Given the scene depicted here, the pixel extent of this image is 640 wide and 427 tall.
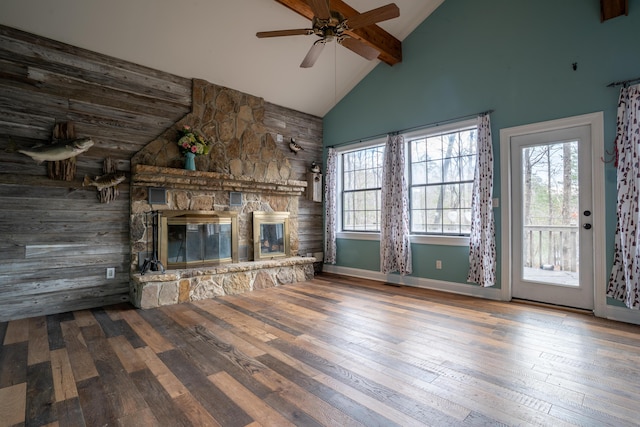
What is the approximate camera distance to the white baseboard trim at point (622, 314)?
310cm

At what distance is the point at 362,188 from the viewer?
5.76 m

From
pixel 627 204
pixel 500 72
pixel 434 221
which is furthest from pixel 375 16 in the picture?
pixel 627 204

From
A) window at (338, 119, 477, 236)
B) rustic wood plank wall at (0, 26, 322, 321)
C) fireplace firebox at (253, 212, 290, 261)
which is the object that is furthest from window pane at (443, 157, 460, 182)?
rustic wood plank wall at (0, 26, 322, 321)

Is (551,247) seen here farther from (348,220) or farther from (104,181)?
(104,181)

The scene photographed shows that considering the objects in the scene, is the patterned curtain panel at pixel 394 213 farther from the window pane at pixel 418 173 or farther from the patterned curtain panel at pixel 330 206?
the patterned curtain panel at pixel 330 206

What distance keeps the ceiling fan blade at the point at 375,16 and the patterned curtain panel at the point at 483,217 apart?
2.00m

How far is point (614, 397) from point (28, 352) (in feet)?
13.4

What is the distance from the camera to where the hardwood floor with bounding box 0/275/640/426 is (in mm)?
1732

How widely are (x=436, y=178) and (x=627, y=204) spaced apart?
6.81ft

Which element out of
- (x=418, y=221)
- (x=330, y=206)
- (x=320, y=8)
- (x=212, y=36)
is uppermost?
(x=212, y=36)

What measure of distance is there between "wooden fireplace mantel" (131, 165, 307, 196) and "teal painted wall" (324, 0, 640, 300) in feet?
5.41

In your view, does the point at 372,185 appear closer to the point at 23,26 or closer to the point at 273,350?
the point at 273,350

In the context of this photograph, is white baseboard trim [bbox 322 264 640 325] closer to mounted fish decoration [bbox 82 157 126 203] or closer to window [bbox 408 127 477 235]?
window [bbox 408 127 477 235]

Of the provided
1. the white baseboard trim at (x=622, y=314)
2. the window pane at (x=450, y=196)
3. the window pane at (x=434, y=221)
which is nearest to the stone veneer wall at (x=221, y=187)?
the window pane at (x=434, y=221)
